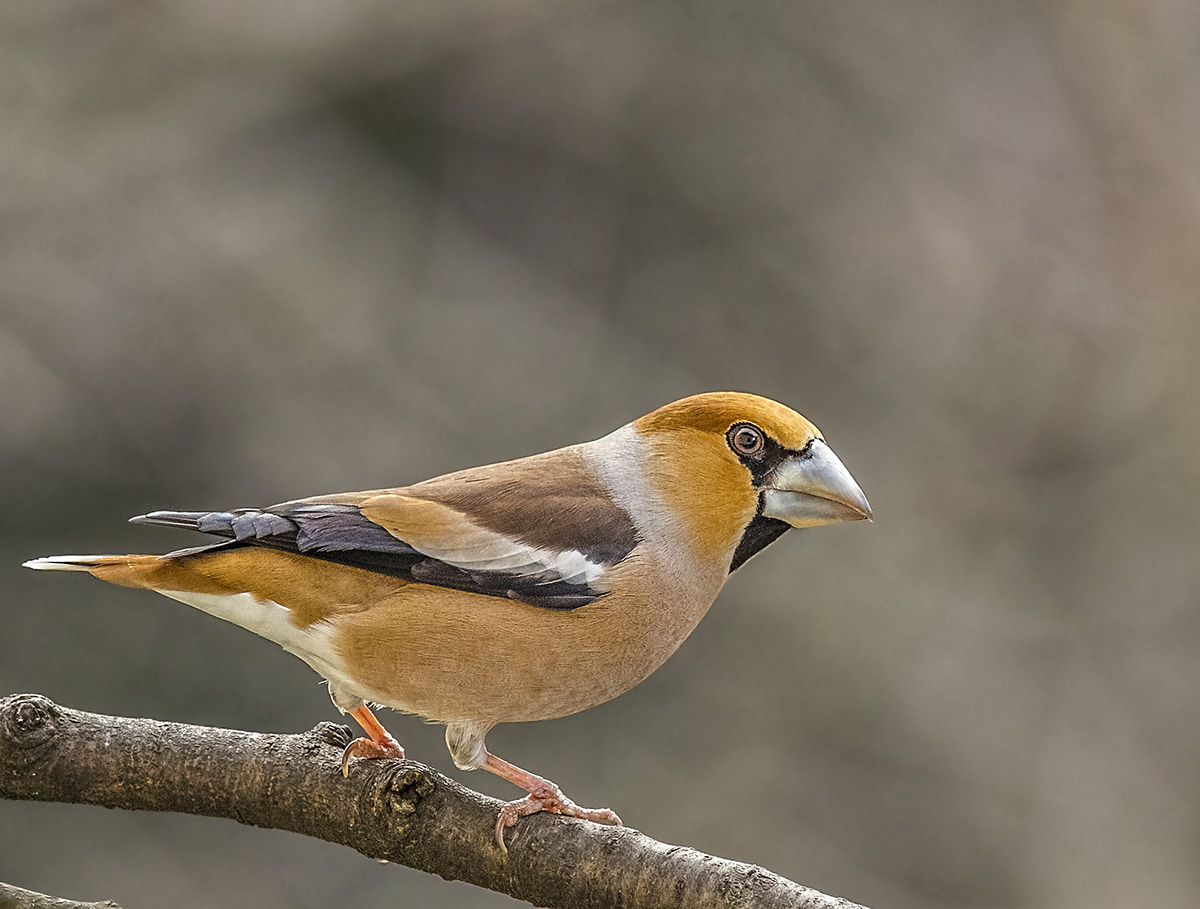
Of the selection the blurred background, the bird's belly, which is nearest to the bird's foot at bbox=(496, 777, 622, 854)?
the bird's belly

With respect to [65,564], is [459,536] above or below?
above

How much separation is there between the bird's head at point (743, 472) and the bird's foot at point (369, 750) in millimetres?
788

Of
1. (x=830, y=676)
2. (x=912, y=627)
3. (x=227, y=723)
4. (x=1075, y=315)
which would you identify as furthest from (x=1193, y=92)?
(x=227, y=723)

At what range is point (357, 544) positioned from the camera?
7.61ft

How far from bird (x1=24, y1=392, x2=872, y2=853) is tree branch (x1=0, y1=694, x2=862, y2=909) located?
91 mm

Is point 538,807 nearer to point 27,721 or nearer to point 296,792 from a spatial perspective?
point 296,792

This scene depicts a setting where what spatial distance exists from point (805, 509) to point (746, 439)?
0.20 metres

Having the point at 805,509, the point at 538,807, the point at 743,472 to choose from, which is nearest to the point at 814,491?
the point at 805,509

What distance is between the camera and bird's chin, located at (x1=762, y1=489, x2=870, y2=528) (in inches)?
90.8

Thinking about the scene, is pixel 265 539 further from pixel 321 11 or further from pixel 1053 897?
pixel 1053 897

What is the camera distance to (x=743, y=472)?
2.42 m

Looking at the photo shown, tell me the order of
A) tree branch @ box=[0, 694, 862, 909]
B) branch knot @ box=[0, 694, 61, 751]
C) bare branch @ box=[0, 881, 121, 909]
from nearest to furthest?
bare branch @ box=[0, 881, 121, 909] → tree branch @ box=[0, 694, 862, 909] → branch knot @ box=[0, 694, 61, 751]

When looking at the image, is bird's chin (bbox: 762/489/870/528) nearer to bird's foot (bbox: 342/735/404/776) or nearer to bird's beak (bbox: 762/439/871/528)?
bird's beak (bbox: 762/439/871/528)

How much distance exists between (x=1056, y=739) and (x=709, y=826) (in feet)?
5.91
